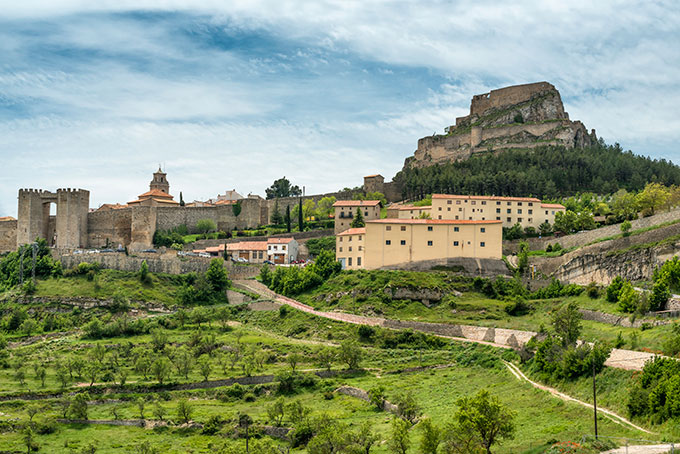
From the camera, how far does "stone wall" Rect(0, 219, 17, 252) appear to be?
69750 millimetres

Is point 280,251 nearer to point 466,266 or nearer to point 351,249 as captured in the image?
point 351,249

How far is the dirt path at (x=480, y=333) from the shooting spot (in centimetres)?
2751

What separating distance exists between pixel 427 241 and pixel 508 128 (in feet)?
162

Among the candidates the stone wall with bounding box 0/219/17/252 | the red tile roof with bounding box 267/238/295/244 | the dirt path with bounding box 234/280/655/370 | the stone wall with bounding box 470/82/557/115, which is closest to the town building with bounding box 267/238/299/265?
the red tile roof with bounding box 267/238/295/244

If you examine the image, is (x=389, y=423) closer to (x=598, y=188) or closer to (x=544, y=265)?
(x=544, y=265)

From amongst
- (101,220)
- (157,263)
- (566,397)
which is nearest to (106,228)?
(101,220)

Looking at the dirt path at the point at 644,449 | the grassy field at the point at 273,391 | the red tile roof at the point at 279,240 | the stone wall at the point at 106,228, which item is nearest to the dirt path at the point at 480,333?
the grassy field at the point at 273,391

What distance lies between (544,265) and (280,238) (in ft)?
90.9

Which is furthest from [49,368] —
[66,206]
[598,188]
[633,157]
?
[633,157]

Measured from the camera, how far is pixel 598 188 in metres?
81.4

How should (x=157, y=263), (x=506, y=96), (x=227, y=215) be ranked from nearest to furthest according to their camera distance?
(x=157, y=263), (x=227, y=215), (x=506, y=96)

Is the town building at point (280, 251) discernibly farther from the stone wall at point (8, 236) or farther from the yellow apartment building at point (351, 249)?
the stone wall at point (8, 236)

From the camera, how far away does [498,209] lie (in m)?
68.1

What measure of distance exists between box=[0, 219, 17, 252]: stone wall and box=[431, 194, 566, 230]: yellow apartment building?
42726mm
